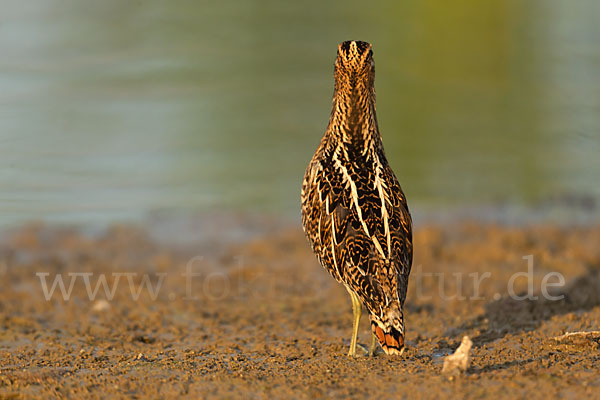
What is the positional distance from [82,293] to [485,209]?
5.18 m

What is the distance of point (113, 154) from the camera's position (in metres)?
12.6

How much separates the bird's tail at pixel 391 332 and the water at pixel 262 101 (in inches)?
210

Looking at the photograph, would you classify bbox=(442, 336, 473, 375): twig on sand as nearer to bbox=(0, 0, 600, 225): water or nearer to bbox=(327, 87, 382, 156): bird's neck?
bbox=(327, 87, 382, 156): bird's neck

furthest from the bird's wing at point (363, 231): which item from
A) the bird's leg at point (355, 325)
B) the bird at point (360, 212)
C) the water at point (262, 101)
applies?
the water at point (262, 101)

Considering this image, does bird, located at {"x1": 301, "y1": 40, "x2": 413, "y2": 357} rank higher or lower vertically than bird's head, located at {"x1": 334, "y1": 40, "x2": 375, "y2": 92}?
lower

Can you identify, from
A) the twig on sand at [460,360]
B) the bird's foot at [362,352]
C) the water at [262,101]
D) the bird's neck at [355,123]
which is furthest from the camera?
the water at [262,101]

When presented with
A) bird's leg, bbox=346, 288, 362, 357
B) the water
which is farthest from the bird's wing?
the water

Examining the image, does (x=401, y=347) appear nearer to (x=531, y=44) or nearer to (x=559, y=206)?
(x=559, y=206)

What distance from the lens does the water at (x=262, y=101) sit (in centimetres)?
1131

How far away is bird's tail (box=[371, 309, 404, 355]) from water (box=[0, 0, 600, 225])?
5342mm

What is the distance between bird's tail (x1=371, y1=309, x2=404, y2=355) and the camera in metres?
5.32

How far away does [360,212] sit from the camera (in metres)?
5.66

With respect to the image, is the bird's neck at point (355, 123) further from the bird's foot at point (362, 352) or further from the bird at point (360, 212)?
the bird's foot at point (362, 352)

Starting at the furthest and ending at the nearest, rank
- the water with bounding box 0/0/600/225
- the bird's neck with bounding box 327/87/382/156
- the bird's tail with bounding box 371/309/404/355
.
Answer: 1. the water with bounding box 0/0/600/225
2. the bird's neck with bounding box 327/87/382/156
3. the bird's tail with bounding box 371/309/404/355
